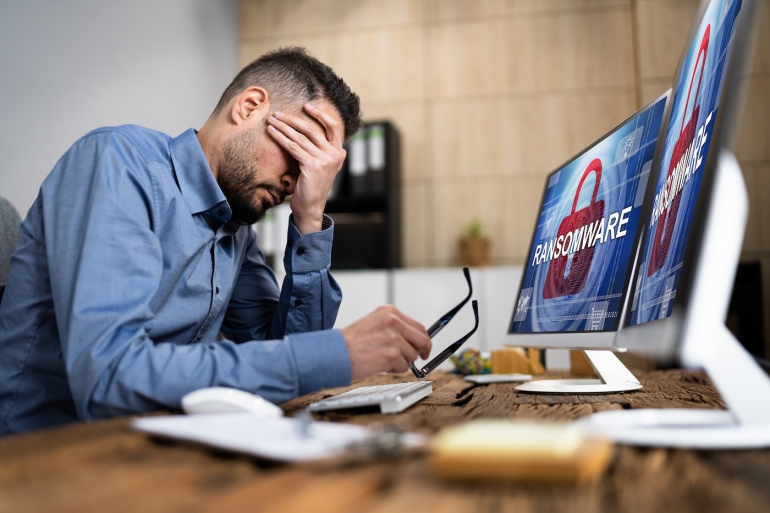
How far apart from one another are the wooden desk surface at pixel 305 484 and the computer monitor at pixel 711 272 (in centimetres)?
5

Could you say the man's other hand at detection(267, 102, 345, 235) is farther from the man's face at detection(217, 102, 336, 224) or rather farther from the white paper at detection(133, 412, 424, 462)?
the white paper at detection(133, 412, 424, 462)

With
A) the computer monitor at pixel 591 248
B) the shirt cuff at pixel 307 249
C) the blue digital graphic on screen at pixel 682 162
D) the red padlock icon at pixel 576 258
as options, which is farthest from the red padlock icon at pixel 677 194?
the shirt cuff at pixel 307 249

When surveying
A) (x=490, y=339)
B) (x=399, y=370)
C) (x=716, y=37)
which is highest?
(x=716, y=37)

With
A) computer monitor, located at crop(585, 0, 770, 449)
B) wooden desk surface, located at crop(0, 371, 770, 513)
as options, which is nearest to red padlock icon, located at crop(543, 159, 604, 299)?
computer monitor, located at crop(585, 0, 770, 449)

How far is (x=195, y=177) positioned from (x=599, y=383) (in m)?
0.85

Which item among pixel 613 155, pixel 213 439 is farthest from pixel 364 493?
pixel 613 155

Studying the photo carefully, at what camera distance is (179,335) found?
1062mm

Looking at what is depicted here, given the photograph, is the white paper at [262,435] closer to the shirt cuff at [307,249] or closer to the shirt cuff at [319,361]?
the shirt cuff at [319,361]

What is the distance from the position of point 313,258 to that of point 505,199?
2660 mm

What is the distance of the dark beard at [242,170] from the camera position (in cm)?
120

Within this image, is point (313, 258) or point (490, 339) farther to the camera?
point (490, 339)

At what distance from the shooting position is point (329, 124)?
126cm

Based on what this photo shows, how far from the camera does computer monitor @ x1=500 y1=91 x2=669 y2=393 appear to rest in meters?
0.92

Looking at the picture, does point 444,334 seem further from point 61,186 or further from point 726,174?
point 726,174
